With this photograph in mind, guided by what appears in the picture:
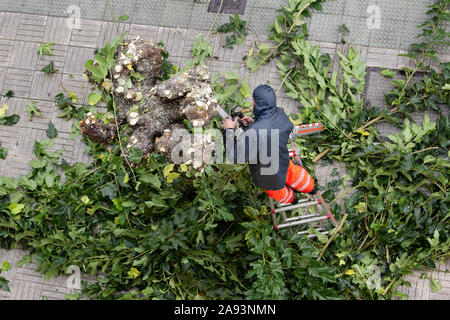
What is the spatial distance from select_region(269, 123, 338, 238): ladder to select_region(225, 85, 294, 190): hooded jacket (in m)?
0.45

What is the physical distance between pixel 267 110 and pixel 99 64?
6.01ft

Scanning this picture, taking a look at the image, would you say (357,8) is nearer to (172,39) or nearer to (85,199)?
(172,39)

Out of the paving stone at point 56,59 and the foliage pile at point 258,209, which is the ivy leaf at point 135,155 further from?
the paving stone at point 56,59

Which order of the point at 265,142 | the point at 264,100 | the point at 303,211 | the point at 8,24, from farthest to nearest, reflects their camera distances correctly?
the point at 8,24 < the point at 303,211 < the point at 265,142 < the point at 264,100

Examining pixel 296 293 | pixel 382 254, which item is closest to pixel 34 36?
→ pixel 296 293

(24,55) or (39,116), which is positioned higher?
(24,55)

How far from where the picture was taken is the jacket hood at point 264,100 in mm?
3748

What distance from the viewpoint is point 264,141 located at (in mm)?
3850

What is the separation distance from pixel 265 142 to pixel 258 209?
0.93 m

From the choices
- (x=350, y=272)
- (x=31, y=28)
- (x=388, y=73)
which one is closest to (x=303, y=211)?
(x=350, y=272)

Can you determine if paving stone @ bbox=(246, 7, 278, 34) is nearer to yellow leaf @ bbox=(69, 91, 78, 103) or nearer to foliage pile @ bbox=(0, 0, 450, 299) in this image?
foliage pile @ bbox=(0, 0, 450, 299)

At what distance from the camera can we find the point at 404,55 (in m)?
4.93

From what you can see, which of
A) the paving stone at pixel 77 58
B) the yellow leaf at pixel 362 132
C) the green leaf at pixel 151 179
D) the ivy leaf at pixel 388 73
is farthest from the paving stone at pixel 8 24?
the ivy leaf at pixel 388 73

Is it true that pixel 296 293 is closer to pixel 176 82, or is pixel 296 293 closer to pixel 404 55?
pixel 176 82
